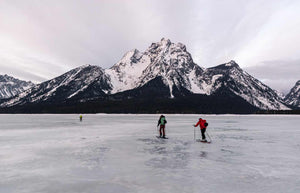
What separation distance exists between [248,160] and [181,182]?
20.6 ft

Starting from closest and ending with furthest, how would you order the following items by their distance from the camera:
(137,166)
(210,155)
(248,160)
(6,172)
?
(6,172) → (137,166) → (248,160) → (210,155)

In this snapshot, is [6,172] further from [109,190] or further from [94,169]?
[109,190]

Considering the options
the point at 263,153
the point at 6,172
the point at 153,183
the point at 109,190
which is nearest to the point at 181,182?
the point at 153,183

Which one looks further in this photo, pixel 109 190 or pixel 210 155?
pixel 210 155

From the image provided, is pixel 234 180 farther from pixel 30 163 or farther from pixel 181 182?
pixel 30 163

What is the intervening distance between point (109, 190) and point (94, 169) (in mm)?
3328

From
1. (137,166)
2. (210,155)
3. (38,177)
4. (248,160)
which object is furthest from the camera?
(210,155)

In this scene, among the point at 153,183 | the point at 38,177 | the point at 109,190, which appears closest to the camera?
the point at 109,190

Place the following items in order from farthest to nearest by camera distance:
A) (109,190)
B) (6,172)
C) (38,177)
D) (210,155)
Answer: (210,155) → (6,172) → (38,177) → (109,190)

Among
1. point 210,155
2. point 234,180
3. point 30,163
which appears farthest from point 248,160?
point 30,163

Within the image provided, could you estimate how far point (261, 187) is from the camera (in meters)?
9.04

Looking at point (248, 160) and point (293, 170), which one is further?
point (248, 160)

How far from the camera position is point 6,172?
1113 cm

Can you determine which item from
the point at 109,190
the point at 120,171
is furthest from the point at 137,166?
the point at 109,190
